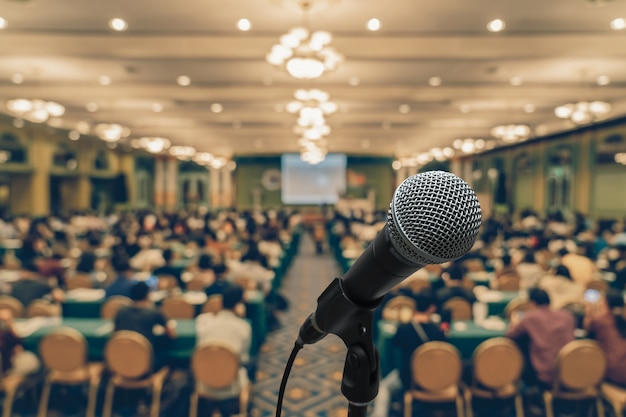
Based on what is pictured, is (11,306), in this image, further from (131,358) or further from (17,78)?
(17,78)

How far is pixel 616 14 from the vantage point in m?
7.22

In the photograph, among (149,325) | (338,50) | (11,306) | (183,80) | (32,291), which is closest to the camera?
(149,325)

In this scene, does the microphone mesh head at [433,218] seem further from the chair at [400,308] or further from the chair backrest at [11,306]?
the chair backrest at [11,306]

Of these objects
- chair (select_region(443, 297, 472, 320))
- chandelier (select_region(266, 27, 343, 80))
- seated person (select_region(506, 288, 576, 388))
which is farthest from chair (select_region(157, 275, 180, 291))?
seated person (select_region(506, 288, 576, 388))

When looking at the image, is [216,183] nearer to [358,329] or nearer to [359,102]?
[359,102]

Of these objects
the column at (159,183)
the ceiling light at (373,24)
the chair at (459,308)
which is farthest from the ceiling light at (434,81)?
the column at (159,183)

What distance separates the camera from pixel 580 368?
4.25 m

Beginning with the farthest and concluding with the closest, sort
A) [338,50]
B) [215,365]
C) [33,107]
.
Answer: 1. [33,107]
2. [338,50]
3. [215,365]

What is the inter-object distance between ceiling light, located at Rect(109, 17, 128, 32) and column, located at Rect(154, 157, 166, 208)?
25.9m

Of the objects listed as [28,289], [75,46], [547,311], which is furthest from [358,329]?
[75,46]

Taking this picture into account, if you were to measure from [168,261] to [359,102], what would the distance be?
8.05 m

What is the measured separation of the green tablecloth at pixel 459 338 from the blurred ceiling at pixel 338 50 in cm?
391

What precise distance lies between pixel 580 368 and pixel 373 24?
5593 millimetres

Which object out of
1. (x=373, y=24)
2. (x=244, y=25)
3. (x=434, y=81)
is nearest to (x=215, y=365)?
(x=244, y=25)
